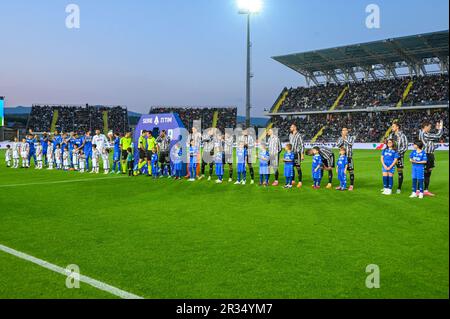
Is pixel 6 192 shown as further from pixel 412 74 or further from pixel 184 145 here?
pixel 412 74

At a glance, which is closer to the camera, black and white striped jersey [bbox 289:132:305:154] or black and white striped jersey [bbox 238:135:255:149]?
black and white striped jersey [bbox 289:132:305:154]

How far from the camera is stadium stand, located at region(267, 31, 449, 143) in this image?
42156 millimetres

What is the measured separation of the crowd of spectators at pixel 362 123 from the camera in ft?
140

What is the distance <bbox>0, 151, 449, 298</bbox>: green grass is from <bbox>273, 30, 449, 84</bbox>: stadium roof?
3553cm

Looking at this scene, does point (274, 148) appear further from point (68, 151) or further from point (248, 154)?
point (68, 151)

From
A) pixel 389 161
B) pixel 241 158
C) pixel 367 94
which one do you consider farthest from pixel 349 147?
pixel 367 94

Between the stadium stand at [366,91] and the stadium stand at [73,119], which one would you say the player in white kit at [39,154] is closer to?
the stadium stand at [366,91]

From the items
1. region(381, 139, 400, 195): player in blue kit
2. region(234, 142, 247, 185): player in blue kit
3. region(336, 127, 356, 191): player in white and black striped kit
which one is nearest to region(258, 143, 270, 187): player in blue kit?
region(234, 142, 247, 185): player in blue kit

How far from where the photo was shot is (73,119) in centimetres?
6050

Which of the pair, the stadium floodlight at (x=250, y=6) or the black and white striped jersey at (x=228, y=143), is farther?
the stadium floodlight at (x=250, y=6)

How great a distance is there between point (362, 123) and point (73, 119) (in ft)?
136

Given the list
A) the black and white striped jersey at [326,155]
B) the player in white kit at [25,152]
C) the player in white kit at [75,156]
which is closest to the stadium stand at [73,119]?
the player in white kit at [25,152]

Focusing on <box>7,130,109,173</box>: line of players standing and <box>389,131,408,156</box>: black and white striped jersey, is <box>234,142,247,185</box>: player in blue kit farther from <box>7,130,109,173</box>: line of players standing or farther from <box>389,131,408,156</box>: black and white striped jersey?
<box>7,130,109,173</box>: line of players standing

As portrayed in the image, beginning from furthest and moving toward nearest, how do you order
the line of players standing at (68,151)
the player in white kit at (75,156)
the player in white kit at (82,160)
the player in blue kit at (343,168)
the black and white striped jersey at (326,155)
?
the player in white kit at (75,156) → the player in white kit at (82,160) → the line of players standing at (68,151) → the black and white striped jersey at (326,155) → the player in blue kit at (343,168)
